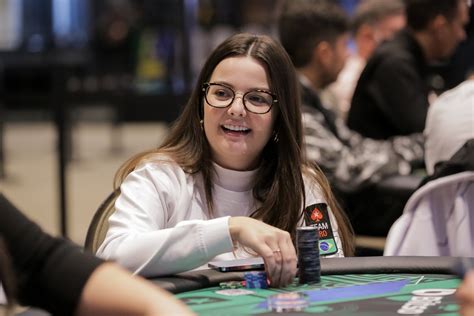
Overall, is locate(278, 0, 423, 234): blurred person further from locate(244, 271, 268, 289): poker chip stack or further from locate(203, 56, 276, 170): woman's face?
locate(244, 271, 268, 289): poker chip stack

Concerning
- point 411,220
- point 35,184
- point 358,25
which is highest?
point 358,25

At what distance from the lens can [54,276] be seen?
1.69 meters

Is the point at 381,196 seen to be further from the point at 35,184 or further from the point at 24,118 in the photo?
the point at 24,118

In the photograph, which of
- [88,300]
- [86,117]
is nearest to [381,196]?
[88,300]

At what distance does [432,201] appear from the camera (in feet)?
10.1

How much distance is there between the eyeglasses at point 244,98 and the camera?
2752 millimetres

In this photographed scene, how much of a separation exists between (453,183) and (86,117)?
13.0 metres

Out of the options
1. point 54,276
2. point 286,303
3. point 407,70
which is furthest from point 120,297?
point 407,70

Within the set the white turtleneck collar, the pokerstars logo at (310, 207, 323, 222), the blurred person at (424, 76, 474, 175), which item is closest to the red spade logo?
the pokerstars logo at (310, 207, 323, 222)

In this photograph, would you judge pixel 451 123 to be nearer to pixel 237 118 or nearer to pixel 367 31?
pixel 237 118

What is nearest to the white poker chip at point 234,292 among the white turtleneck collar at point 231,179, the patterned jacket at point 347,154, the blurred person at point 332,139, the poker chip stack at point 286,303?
the poker chip stack at point 286,303

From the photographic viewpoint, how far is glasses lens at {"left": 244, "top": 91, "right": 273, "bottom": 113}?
9.07 feet

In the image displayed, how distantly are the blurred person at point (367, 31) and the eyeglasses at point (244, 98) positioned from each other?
3.79 metres

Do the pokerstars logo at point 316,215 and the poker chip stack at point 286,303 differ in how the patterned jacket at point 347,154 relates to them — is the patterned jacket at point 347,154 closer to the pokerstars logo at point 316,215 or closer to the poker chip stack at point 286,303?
the pokerstars logo at point 316,215
